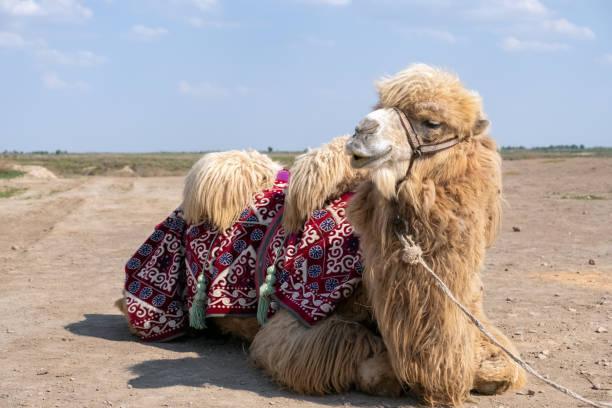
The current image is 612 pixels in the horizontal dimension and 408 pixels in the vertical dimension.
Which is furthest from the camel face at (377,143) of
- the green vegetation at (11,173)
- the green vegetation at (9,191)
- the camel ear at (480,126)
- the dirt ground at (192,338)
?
the green vegetation at (11,173)

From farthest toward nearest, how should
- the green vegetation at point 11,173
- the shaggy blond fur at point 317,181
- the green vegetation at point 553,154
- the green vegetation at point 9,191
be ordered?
the green vegetation at point 553,154 < the green vegetation at point 11,173 < the green vegetation at point 9,191 < the shaggy blond fur at point 317,181

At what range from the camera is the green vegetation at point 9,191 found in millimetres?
18586

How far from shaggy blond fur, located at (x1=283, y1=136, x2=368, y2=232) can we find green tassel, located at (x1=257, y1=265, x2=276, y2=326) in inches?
10.8

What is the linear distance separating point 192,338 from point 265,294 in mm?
1067

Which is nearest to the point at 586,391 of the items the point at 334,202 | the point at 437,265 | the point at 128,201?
the point at 437,265

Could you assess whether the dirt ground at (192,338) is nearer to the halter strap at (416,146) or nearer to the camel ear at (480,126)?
the halter strap at (416,146)

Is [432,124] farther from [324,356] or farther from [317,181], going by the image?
[324,356]

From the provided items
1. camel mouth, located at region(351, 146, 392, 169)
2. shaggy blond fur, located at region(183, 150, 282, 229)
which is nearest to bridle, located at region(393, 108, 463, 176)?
camel mouth, located at region(351, 146, 392, 169)

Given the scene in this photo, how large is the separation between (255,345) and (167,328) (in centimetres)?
98

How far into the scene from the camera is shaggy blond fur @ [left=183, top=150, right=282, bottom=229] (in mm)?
4383

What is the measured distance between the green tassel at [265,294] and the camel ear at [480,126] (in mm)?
1432

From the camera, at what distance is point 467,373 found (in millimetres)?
3160

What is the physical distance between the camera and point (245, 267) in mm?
4262

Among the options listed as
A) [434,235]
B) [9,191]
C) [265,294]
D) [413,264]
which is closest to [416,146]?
[434,235]
